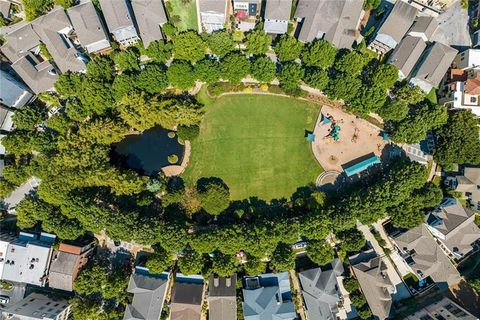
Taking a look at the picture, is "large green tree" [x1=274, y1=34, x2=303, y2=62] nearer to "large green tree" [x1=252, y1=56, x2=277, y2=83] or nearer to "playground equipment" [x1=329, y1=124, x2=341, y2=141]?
"large green tree" [x1=252, y1=56, x2=277, y2=83]

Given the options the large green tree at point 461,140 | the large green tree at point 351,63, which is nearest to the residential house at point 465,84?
the large green tree at point 461,140

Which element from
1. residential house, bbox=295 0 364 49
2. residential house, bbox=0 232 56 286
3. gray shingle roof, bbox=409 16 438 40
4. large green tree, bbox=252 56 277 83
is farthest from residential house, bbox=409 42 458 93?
residential house, bbox=0 232 56 286

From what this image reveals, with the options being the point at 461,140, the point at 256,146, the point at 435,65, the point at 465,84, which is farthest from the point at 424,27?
the point at 256,146

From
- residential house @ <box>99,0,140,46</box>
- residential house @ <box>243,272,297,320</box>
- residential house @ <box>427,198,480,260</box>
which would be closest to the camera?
residential house @ <box>243,272,297,320</box>

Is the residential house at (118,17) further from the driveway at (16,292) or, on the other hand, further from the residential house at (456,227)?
the residential house at (456,227)

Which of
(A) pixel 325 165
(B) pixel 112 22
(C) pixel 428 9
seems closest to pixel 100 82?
(B) pixel 112 22

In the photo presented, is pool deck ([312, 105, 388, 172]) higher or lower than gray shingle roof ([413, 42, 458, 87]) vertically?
lower

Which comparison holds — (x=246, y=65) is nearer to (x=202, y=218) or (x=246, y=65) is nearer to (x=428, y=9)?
(x=202, y=218)
